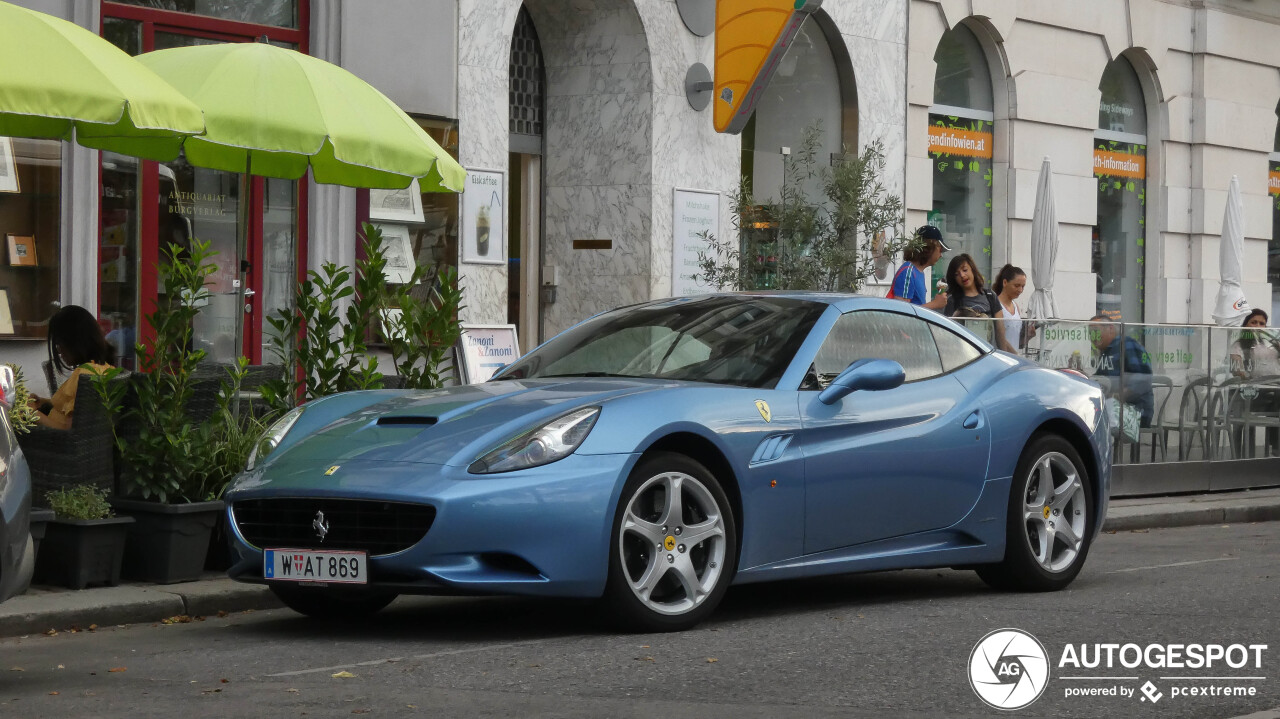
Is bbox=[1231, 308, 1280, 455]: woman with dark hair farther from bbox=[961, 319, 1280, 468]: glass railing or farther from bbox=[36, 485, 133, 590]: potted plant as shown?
Result: bbox=[36, 485, 133, 590]: potted plant

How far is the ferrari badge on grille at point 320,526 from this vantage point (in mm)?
6621

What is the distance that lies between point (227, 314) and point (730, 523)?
7918 mm

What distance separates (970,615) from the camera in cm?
752

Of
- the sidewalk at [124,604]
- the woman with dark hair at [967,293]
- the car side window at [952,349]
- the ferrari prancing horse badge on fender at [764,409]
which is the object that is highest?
the woman with dark hair at [967,293]

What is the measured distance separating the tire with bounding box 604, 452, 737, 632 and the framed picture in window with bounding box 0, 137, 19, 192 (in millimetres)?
7221

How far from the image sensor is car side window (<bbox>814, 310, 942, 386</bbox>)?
25.5 feet

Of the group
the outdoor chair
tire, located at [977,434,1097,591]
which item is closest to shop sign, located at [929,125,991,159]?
the outdoor chair

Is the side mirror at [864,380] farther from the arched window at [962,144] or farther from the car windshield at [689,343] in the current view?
the arched window at [962,144]

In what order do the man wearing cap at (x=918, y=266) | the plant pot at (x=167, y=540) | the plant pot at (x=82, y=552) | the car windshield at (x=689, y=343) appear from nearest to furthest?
the car windshield at (x=689, y=343) < the plant pot at (x=82, y=552) < the plant pot at (x=167, y=540) < the man wearing cap at (x=918, y=266)

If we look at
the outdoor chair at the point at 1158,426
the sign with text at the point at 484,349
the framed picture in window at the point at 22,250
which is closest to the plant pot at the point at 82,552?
the framed picture in window at the point at 22,250

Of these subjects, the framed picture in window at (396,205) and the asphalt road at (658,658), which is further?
the framed picture in window at (396,205)

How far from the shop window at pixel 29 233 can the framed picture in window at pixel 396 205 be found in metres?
2.84

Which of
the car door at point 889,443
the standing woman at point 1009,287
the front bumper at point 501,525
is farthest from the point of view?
the standing woman at point 1009,287

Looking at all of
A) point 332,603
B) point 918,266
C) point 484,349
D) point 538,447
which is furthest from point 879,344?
point 484,349
